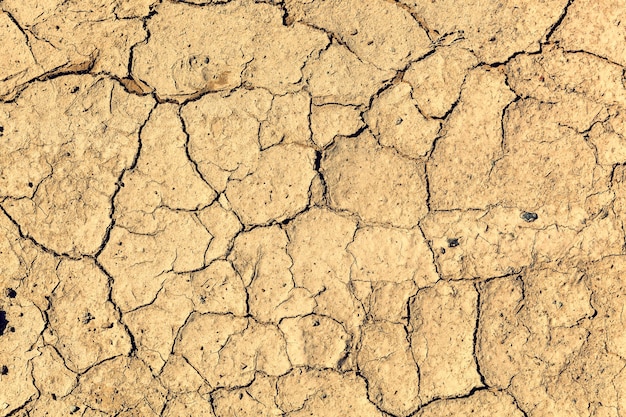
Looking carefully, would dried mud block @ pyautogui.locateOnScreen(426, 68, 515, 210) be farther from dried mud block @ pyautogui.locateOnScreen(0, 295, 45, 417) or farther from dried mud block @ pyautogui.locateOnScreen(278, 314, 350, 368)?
dried mud block @ pyautogui.locateOnScreen(0, 295, 45, 417)

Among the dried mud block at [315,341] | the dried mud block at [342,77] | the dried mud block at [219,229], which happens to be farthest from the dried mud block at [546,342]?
the dried mud block at [219,229]

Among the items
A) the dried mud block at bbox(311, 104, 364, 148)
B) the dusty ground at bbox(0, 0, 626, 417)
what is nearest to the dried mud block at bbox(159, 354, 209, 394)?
the dusty ground at bbox(0, 0, 626, 417)

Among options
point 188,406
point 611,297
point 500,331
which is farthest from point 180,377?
point 611,297

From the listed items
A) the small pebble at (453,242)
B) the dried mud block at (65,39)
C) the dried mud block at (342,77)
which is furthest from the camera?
the dried mud block at (65,39)

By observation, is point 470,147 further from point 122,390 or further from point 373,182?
point 122,390

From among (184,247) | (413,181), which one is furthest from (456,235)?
(184,247)

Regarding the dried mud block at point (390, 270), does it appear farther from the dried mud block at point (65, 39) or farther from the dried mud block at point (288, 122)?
the dried mud block at point (65, 39)

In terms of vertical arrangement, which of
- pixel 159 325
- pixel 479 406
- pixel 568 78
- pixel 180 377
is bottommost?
pixel 479 406

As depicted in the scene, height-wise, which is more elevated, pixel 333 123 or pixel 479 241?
pixel 333 123
